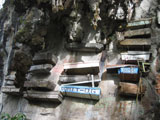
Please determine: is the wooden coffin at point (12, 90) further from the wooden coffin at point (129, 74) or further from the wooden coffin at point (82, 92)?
the wooden coffin at point (129, 74)

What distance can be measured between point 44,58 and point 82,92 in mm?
1790

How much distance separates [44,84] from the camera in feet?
16.2

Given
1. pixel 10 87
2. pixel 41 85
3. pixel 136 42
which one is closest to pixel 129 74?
pixel 136 42

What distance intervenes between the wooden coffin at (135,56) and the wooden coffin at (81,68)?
819 mm

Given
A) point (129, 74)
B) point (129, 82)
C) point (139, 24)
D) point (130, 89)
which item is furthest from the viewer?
point (139, 24)

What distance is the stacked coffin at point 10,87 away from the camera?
557 cm

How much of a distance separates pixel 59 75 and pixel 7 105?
2.20 m

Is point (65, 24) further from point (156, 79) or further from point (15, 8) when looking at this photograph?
point (156, 79)

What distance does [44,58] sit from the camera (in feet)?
18.2

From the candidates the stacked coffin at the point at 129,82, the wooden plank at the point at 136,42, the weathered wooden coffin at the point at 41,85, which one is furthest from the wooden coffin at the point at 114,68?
the weathered wooden coffin at the point at 41,85

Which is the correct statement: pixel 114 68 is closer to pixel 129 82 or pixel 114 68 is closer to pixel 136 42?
pixel 129 82

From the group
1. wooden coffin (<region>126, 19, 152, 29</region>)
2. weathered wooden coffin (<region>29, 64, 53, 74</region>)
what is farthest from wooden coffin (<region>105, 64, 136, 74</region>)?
weathered wooden coffin (<region>29, 64, 53, 74</region>)

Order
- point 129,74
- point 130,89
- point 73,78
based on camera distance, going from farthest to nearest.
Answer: point 73,78 < point 129,74 < point 130,89

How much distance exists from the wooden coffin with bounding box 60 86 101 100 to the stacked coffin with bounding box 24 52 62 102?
0.76 ft
